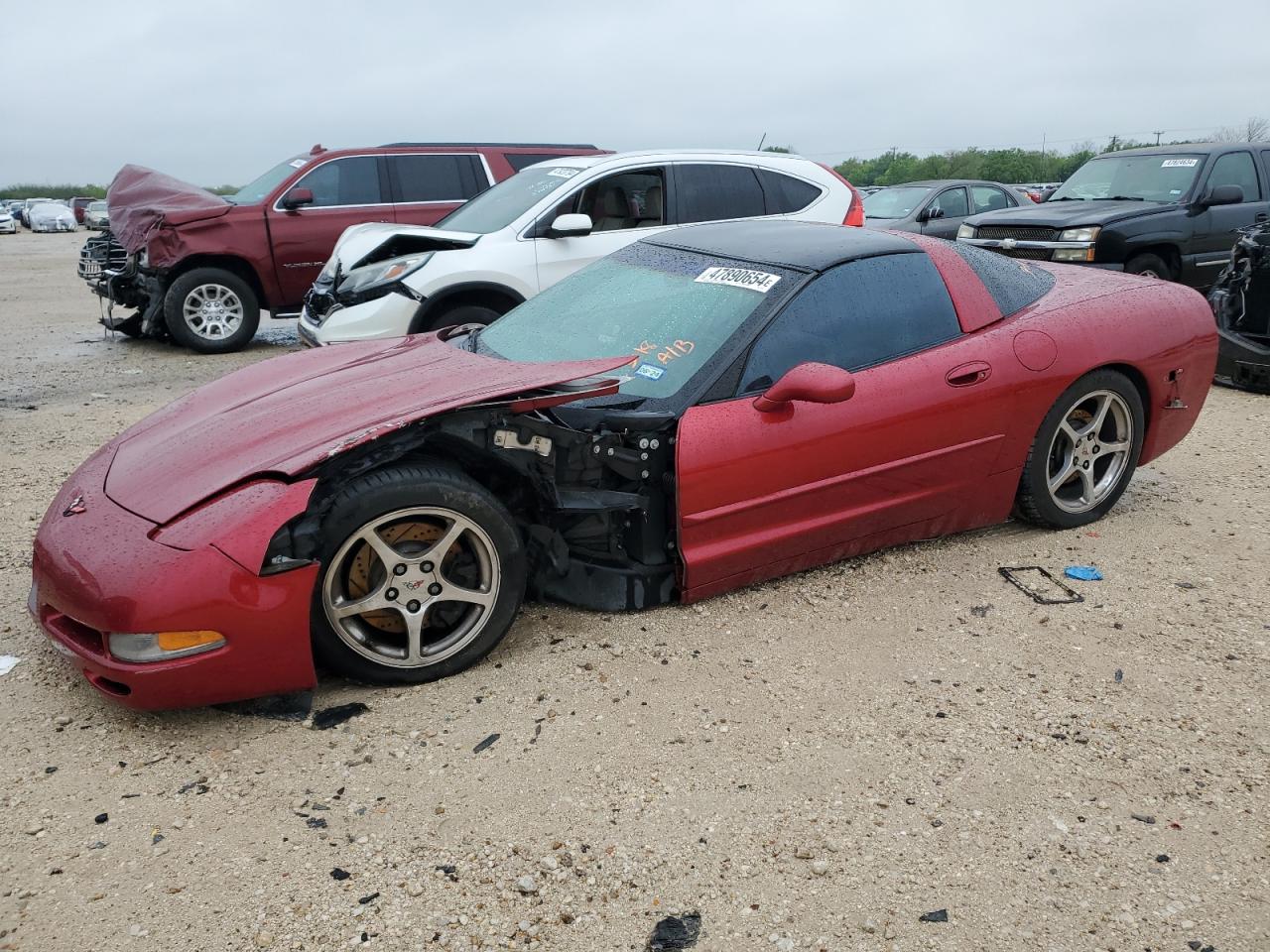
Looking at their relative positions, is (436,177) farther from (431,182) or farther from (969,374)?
(969,374)

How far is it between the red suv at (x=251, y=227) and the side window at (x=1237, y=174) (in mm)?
6996

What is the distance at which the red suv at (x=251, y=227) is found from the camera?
9344 millimetres

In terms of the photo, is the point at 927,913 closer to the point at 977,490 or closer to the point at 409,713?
the point at 409,713

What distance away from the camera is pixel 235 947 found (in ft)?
7.29

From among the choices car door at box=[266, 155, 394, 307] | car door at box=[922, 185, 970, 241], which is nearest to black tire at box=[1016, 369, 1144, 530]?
car door at box=[266, 155, 394, 307]

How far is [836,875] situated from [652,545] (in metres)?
1.41

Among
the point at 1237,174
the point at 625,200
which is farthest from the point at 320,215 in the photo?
the point at 1237,174

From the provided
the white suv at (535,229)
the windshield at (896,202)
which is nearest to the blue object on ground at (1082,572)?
the white suv at (535,229)

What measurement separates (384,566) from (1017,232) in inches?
331

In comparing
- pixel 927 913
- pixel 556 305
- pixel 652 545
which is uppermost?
pixel 556 305

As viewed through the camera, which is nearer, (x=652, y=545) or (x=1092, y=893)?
(x=1092, y=893)

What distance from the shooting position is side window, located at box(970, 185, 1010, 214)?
13219mm

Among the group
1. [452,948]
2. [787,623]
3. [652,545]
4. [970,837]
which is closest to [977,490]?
[787,623]

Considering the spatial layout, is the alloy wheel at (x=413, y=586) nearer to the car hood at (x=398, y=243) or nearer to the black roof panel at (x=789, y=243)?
the black roof panel at (x=789, y=243)
